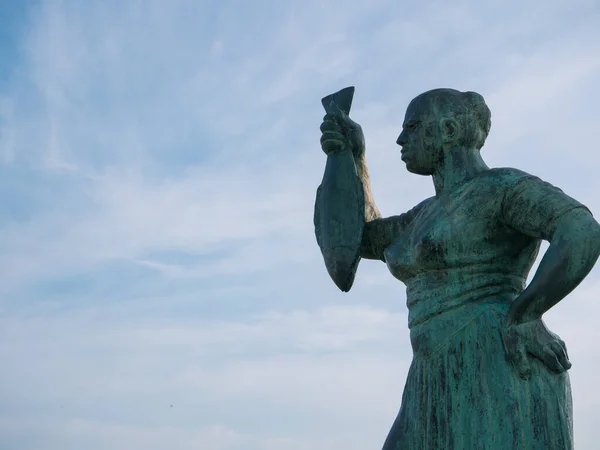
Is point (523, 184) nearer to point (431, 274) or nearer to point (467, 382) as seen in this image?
point (431, 274)

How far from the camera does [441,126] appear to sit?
621 centimetres

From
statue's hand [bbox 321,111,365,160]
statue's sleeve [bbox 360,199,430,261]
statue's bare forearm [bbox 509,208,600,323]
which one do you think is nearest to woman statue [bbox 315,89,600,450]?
statue's bare forearm [bbox 509,208,600,323]

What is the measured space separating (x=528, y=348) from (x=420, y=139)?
1608mm

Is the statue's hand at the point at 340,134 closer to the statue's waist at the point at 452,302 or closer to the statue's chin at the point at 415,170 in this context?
the statue's chin at the point at 415,170

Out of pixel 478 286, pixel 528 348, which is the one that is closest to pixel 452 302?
pixel 478 286

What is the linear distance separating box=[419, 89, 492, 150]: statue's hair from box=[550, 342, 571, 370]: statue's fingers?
146 centimetres

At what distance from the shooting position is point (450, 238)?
5809mm

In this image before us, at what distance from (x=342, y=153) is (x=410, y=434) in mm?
2077

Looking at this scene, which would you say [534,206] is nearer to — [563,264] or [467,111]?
[563,264]

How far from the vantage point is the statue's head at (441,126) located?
6184mm

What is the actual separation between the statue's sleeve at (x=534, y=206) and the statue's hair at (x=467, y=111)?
566 millimetres

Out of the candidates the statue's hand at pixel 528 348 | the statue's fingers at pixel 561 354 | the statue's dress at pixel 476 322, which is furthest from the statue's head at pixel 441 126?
the statue's fingers at pixel 561 354

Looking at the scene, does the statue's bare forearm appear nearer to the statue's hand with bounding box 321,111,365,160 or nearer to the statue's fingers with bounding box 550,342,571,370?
the statue's fingers with bounding box 550,342,571,370

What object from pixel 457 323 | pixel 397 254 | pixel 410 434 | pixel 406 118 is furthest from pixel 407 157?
pixel 410 434
